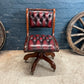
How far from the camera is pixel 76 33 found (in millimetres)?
A: 1971

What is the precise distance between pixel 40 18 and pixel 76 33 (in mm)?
831

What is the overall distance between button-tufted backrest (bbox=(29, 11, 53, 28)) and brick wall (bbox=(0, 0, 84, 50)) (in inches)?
8.5

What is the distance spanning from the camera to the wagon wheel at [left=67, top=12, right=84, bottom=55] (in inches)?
70.8

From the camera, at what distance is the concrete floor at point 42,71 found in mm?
1371

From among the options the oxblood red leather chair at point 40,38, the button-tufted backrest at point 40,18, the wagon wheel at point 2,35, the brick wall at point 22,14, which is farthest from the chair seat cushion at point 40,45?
the wagon wheel at point 2,35

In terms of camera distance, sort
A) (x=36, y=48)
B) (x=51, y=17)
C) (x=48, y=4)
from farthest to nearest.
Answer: (x=48, y=4)
(x=51, y=17)
(x=36, y=48)

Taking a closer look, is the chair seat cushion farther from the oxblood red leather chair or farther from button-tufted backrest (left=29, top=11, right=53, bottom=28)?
button-tufted backrest (left=29, top=11, right=53, bottom=28)

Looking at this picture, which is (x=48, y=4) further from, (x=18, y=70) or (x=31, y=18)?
(x=18, y=70)

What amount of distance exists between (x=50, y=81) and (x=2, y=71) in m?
0.75

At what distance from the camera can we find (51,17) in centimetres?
162

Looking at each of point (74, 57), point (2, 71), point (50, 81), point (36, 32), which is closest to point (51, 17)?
point (36, 32)

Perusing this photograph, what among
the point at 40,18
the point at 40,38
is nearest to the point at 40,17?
the point at 40,18

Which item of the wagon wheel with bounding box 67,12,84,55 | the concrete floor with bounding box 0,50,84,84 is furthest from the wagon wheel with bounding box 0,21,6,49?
the wagon wheel with bounding box 67,12,84,55

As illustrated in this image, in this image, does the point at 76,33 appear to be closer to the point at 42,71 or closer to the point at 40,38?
the point at 40,38
